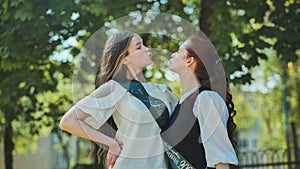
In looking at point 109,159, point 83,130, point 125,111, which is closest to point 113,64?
point 125,111

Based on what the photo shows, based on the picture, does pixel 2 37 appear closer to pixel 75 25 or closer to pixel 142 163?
pixel 75 25

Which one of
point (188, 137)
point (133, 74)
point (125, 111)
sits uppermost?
point (133, 74)

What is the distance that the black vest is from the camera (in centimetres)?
216

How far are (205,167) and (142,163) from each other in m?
0.28

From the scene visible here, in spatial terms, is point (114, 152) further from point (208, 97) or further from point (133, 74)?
point (208, 97)

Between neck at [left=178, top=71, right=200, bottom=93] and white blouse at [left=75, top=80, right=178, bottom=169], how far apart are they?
0.23m

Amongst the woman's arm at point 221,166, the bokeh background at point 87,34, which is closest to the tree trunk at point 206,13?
the bokeh background at point 87,34

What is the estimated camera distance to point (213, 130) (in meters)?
2.12

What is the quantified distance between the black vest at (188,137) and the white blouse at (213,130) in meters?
0.04

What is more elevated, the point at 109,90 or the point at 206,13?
the point at 206,13

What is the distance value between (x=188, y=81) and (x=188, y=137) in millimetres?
272

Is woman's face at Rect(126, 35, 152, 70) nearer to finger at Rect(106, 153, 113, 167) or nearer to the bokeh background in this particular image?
finger at Rect(106, 153, 113, 167)

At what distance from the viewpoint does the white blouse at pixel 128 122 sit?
2.20 m

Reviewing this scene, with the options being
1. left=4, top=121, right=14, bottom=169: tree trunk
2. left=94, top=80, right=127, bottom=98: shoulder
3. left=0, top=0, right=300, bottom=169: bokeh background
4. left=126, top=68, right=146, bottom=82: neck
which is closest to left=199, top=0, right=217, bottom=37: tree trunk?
left=0, top=0, right=300, bottom=169: bokeh background
